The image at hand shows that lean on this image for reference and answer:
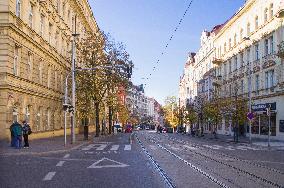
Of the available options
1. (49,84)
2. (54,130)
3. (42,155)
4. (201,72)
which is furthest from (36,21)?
(201,72)

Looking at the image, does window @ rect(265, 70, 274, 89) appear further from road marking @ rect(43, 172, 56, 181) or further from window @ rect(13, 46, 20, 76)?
road marking @ rect(43, 172, 56, 181)

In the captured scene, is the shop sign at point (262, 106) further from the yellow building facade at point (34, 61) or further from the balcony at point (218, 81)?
the yellow building facade at point (34, 61)

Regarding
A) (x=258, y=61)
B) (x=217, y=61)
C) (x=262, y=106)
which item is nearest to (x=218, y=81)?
(x=217, y=61)

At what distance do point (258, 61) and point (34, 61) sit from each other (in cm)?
2344

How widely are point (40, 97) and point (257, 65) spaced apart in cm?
2269

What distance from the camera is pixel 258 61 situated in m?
46.4

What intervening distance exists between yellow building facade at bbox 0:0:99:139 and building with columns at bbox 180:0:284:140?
1678cm

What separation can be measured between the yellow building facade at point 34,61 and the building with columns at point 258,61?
55.0 feet

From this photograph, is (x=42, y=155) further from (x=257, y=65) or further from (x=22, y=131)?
(x=257, y=65)

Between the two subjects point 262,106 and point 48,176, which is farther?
point 262,106

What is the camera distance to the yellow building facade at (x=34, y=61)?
1072 inches

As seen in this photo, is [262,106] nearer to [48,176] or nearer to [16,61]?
[16,61]

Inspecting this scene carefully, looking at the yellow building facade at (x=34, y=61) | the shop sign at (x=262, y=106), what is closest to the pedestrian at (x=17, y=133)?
the yellow building facade at (x=34, y=61)

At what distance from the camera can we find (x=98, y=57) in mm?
43531
